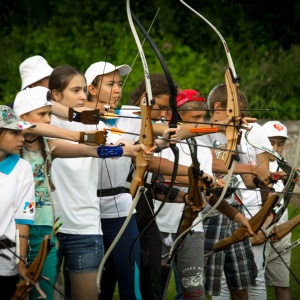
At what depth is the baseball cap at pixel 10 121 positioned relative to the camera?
5047 millimetres

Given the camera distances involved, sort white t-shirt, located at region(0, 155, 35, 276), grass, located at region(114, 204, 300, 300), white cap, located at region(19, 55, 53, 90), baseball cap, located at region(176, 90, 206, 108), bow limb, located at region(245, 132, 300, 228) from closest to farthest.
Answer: white t-shirt, located at region(0, 155, 35, 276) < bow limb, located at region(245, 132, 300, 228) < baseball cap, located at region(176, 90, 206, 108) < white cap, located at region(19, 55, 53, 90) < grass, located at region(114, 204, 300, 300)

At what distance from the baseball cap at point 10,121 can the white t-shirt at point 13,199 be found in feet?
0.49

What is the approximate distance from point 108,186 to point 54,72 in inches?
25.8

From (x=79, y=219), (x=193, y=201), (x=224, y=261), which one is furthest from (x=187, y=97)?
(x=79, y=219)

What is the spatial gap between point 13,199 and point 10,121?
35cm

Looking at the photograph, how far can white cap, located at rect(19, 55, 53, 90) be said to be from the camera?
6.36 m

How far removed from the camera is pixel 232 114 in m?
5.58

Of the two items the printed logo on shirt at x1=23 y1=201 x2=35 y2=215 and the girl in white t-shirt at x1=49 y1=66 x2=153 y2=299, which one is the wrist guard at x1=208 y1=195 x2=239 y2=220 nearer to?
the girl in white t-shirt at x1=49 y1=66 x2=153 y2=299

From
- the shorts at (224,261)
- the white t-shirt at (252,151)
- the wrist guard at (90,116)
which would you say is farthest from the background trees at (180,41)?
the wrist guard at (90,116)

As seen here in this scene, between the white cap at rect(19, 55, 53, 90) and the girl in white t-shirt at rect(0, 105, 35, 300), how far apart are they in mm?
1266

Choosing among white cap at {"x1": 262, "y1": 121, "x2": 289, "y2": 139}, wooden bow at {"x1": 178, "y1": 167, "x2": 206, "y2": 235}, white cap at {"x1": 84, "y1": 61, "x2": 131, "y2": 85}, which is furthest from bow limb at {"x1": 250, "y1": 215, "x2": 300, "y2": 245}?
white cap at {"x1": 84, "y1": 61, "x2": 131, "y2": 85}

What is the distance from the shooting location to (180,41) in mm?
13172

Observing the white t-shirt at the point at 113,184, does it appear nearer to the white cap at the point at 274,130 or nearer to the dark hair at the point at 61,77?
the dark hair at the point at 61,77

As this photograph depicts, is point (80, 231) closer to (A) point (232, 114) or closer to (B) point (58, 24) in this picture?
(A) point (232, 114)
